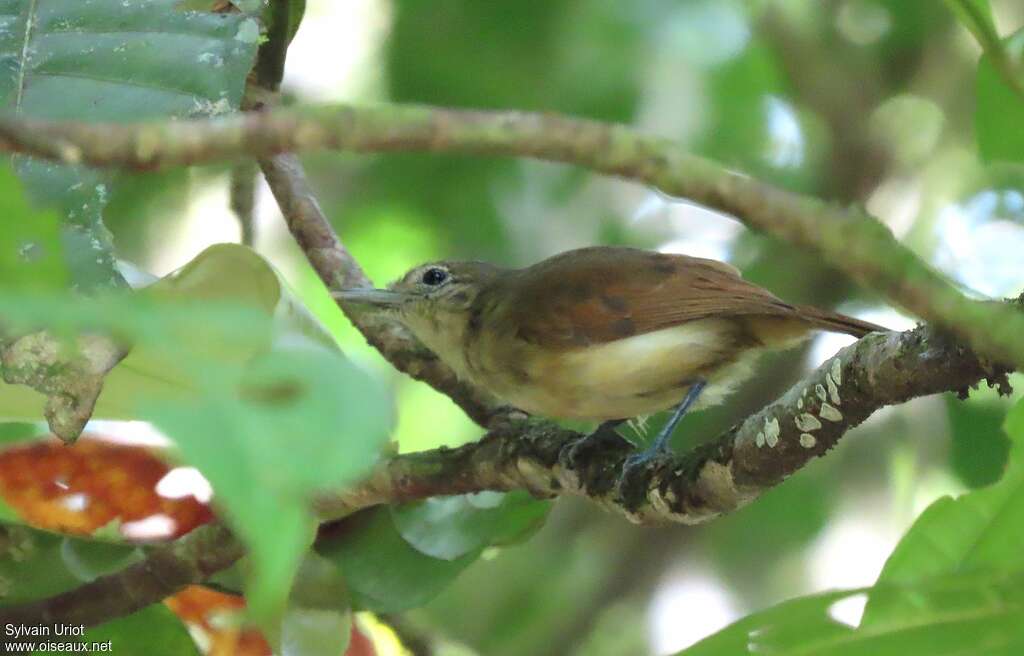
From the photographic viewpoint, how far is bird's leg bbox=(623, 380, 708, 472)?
230cm

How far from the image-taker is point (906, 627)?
1155mm

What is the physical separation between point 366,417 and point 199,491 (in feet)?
5.91

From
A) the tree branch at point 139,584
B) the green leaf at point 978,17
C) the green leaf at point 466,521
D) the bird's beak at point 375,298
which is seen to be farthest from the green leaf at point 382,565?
the green leaf at point 978,17

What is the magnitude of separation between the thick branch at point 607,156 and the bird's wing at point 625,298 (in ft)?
6.64

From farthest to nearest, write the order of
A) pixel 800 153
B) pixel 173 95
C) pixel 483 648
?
1. pixel 800 153
2. pixel 483 648
3. pixel 173 95

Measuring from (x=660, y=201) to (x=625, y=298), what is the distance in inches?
85.3

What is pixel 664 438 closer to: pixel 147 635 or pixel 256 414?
pixel 147 635

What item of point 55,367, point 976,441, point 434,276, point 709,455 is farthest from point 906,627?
point 434,276

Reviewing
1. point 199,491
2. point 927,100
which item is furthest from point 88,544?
point 927,100

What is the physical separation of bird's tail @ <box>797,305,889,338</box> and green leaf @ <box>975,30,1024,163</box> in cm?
115

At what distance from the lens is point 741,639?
114 cm

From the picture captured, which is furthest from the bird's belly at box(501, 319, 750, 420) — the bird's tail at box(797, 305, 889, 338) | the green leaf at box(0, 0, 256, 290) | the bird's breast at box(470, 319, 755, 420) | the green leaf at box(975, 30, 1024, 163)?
the green leaf at box(975, 30, 1024, 163)

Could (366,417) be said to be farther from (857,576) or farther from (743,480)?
(857,576)

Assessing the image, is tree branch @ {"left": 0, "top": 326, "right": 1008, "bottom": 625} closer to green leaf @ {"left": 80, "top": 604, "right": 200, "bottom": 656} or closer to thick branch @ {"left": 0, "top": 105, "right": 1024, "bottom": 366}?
green leaf @ {"left": 80, "top": 604, "right": 200, "bottom": 656}
